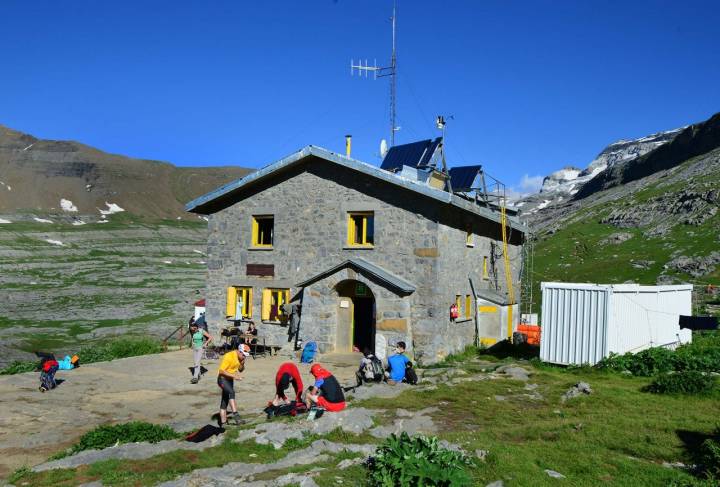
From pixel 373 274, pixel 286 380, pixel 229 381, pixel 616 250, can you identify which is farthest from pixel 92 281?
pixel 286 380

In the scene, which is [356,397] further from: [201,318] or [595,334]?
[201,318]

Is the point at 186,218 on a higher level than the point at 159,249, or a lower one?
higher

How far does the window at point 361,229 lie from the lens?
20.1 m

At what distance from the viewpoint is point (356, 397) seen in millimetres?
12609

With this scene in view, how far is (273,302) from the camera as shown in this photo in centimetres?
2166

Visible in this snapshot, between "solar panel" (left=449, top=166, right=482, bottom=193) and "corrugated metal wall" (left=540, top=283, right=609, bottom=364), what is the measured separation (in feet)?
32.9

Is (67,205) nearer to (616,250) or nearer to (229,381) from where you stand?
(616,250)

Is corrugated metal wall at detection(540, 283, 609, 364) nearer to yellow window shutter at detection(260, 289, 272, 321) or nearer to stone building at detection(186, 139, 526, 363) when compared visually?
stone building at detection(186, 139, 526, 363)

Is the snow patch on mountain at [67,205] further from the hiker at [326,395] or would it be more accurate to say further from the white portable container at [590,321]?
the hiker at [326,395]

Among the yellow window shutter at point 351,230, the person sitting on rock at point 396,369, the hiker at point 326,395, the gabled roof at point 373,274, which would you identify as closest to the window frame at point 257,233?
the gabled roof at point 373,274

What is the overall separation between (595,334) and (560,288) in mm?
1601

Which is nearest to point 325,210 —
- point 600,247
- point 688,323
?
point 688,323

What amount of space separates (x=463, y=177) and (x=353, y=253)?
893 cm

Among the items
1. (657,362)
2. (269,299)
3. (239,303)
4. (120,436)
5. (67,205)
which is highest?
(67,205)
